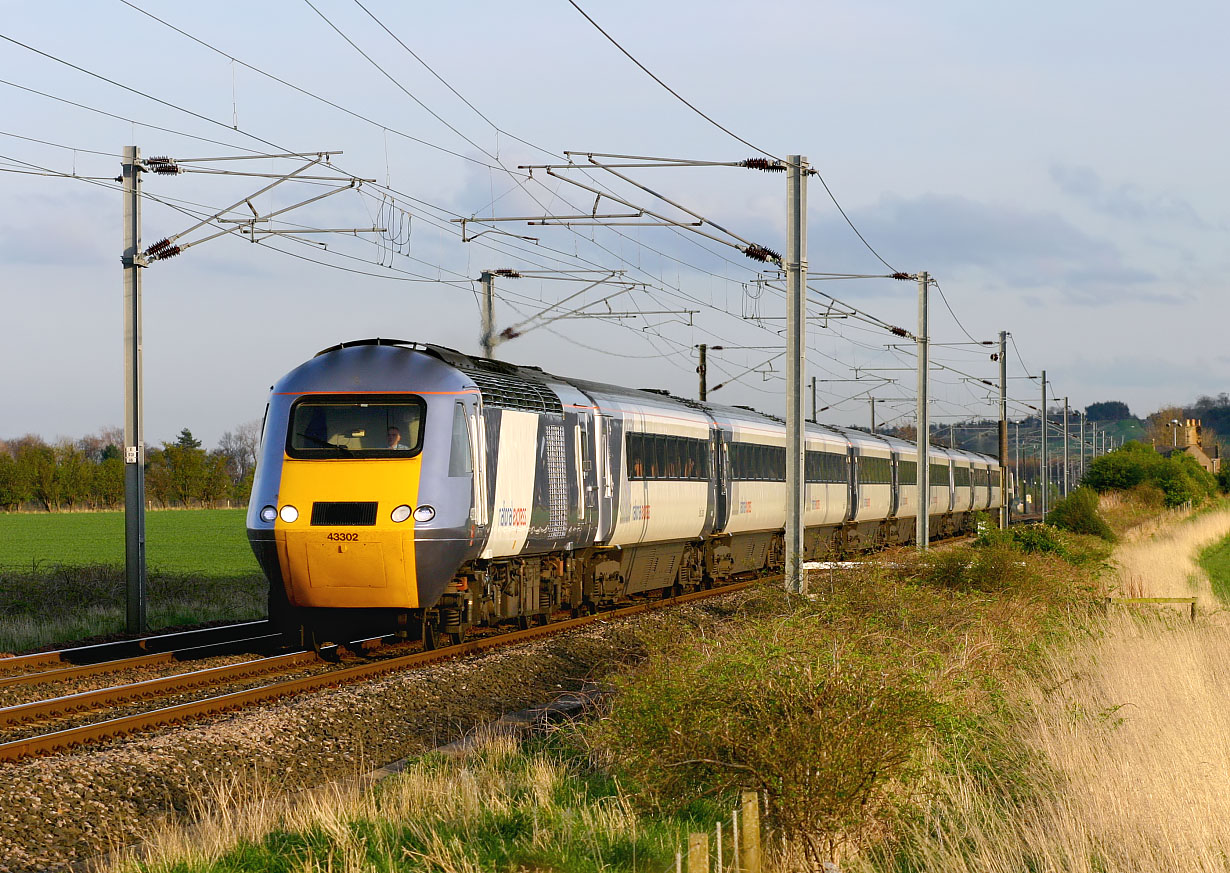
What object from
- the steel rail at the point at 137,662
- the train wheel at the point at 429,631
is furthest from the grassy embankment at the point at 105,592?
the train wheel at the point at 429,631

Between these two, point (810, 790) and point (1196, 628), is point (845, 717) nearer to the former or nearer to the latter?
point (810, 790)

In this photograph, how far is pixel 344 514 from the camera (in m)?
14.7

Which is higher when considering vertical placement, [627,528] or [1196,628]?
[627,528]

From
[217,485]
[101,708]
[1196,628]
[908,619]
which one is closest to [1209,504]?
[217,485]

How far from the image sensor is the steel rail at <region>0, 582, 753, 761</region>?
34.9 feet

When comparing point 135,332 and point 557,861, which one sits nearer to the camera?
point 557,861

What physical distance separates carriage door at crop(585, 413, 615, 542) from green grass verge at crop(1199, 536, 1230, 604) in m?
14.7

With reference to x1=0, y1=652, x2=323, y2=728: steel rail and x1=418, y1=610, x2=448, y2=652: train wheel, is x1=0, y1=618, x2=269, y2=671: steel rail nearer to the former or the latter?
x1=0, y1=652, x2=323, y2=728: steel rail

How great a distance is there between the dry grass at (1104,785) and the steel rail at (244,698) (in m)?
6.56

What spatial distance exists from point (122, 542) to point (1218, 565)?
38884mm

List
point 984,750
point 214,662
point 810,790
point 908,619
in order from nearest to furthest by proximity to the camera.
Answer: point 810,790, point 984,750, point 908,619, point 214,662

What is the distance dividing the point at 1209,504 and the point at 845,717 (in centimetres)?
7822

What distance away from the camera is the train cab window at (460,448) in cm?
1502

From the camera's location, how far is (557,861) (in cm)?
691
